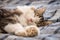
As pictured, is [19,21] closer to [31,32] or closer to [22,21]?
[22,21]

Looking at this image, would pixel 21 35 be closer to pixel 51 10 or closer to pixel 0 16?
pixel 0 16

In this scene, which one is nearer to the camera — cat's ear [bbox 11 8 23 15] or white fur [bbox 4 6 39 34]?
white fur [bbox 4 6 39 34]

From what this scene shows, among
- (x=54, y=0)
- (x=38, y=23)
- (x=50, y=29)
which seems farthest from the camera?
(x=54, y=0)

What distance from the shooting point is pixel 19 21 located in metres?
1.39

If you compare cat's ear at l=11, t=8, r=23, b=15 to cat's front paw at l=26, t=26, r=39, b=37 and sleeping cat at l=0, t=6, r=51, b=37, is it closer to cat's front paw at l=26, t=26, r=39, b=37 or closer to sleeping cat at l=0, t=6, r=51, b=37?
sleeping cat at l=0, t=6, r=51, b=37

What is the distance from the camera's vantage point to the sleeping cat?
3.81 ft

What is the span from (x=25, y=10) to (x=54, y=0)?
124 centimetres

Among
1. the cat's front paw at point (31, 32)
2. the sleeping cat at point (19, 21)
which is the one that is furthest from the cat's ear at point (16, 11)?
the cat's front paw at point (31, 32)

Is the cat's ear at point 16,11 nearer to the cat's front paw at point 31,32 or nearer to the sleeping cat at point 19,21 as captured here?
the sleeping cat at point 19,21

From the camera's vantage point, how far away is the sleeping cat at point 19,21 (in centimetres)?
116

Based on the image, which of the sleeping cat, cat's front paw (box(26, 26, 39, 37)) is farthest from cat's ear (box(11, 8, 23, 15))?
cat's front paw (box(26, 26, 39, 37))

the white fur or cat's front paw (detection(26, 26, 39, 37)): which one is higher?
the white fur

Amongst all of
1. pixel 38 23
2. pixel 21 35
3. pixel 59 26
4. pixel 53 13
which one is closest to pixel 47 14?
pixel 53 13

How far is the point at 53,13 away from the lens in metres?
2.12
